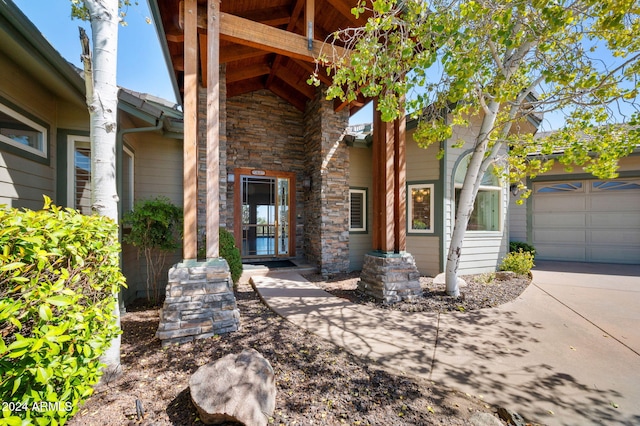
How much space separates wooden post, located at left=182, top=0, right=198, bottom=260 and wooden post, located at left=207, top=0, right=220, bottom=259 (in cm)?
17

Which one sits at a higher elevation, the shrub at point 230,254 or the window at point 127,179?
the window at point 127,179

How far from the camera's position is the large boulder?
165 cm

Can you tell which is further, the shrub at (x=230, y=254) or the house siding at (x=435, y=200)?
the house siding at (x=435, y=200)

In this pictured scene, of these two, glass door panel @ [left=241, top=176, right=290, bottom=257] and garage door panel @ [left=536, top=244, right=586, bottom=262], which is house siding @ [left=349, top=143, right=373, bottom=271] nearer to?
glass door panel @ [left=241, top=176, right=290, bottom=257]

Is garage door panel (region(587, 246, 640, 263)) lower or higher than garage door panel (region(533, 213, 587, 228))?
lower

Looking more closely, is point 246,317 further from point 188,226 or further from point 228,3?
point 228,3

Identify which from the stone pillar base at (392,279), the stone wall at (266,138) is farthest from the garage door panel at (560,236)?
the stone wall at (266,138)

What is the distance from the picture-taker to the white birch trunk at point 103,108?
2127mm

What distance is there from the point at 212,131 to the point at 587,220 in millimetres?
9814

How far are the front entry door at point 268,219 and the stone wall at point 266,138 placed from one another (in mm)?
277

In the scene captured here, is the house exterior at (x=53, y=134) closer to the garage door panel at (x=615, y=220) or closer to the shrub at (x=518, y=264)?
the shrub at (x=518, y=264)

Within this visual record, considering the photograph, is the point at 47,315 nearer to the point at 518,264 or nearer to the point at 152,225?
the point at 152,225

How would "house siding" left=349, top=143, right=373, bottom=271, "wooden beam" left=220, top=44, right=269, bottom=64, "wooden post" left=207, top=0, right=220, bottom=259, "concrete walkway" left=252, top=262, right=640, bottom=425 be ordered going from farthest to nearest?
"house siding" left=349, top=143, right=373, bottom=271 → "wooden beam" left=220, top=44, right=269, bottom=64 → "wooden post" left=207, top=0, right=220, bottom=259 → "concrete walkway" left=252, top=262, right=640, bottom=425

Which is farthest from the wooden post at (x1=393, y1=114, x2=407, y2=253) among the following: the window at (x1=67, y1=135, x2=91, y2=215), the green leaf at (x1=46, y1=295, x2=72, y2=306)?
the window at (x1=67, y1=135, x2=91, y2=215)
